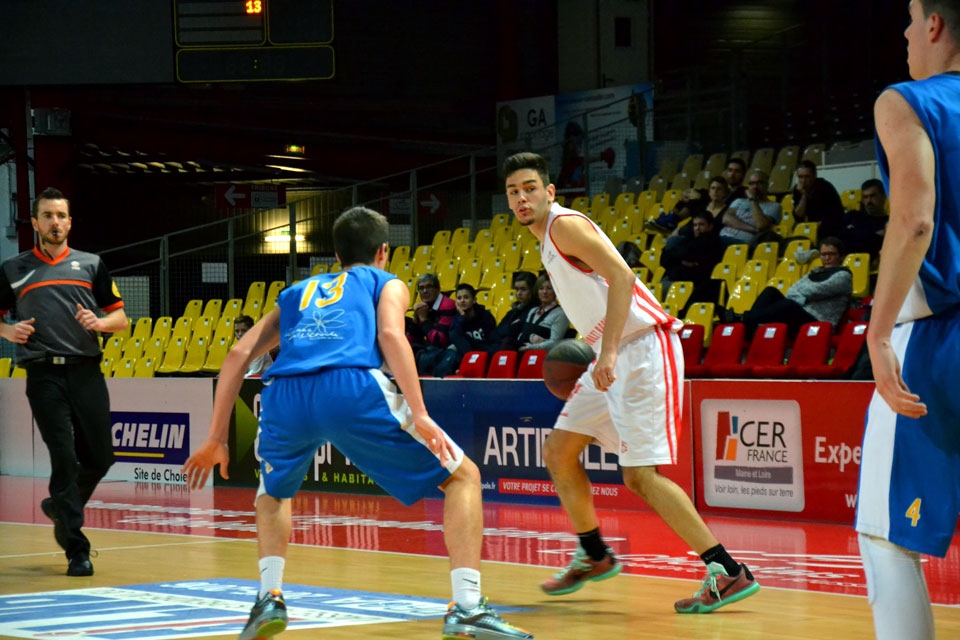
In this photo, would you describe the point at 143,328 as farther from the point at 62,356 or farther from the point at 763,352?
the point at 62,356

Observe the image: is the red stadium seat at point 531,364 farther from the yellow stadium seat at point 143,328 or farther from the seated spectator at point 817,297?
the yellow stadium seat at point 143,328

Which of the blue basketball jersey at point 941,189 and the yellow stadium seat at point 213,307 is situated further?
the yellow stadium seat at point 213,307

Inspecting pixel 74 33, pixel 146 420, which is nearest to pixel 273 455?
pixel 146 420

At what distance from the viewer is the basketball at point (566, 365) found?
23.2ft

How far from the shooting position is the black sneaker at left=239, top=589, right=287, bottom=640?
15.8 feet

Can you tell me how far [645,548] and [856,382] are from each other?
219 centimetres

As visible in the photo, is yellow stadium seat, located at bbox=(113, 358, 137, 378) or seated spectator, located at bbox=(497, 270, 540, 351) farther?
yellow stadium seat, located at bbox=(113, 358, 137, 378)

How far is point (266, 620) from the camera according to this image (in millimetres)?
4828

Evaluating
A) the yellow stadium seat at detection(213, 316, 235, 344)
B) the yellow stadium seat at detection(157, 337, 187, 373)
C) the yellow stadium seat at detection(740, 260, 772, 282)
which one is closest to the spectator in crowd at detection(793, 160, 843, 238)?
the yellow stadium seat at detection(740, 260, 772, 282)

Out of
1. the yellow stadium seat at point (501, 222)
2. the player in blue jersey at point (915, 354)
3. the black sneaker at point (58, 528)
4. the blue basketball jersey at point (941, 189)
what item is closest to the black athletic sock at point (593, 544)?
the black sneaker at point (58, 528)

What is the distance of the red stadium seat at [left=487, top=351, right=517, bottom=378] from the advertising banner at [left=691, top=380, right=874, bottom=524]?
2530 mm

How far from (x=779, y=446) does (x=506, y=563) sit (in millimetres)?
3019

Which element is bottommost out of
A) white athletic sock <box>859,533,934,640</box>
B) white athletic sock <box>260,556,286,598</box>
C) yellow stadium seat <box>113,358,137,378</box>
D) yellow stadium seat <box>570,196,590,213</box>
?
yellow stadium seat <box>113,358,137,378</box>

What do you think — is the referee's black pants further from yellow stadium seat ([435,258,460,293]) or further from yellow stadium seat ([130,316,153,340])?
yellow stadium seat ([130,316,153,340])
